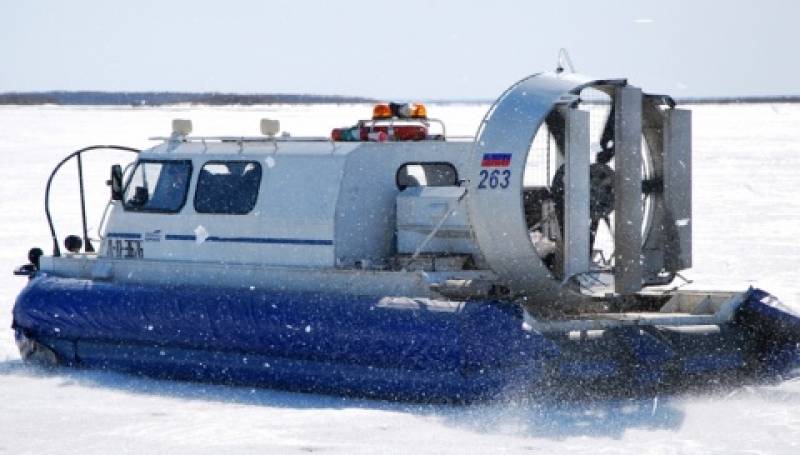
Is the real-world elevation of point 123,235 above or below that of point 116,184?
below

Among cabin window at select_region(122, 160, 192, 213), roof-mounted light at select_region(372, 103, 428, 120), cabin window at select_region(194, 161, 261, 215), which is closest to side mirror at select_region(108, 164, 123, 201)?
cabin window at select_region(122, 160, 192, 213)

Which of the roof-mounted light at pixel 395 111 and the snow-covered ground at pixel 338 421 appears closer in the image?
the snow-covered ground at pixel 338 421

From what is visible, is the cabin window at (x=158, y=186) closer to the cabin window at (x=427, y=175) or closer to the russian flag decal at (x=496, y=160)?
the cabin window at (x=427, y=175)

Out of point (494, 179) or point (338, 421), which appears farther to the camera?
point (494, 179)

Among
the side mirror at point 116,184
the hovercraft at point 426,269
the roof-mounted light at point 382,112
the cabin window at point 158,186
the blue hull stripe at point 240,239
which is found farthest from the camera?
the side mirror at point 116,184

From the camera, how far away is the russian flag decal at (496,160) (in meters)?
8.25

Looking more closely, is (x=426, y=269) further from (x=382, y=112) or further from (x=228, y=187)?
(x=228, y=187)

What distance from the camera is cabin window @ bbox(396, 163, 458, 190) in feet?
30.9

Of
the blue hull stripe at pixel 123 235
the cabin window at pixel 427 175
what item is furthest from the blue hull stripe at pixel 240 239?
the cabin window at pixel 427 175

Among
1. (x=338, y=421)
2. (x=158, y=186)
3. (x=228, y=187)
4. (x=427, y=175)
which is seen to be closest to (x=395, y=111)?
(x=427, y=175)

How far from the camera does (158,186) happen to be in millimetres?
10148

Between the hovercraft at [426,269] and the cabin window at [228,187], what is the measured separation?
16 millimetres

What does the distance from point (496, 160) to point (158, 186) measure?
291cm

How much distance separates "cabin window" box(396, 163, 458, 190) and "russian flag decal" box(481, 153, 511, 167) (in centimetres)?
103
